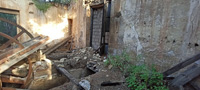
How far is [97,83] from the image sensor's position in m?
2.56

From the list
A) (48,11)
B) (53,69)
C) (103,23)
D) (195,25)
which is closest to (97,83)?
(53,69)

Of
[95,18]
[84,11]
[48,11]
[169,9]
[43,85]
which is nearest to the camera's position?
[169,9]

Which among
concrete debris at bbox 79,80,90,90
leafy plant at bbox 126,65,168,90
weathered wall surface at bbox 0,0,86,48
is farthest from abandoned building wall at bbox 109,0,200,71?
weathered wall surface at bbox 0,0,86,48

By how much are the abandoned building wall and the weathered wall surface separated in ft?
9.52

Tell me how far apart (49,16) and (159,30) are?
6.80 m

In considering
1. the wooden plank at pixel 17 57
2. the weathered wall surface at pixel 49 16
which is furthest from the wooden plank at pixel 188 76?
the weathered wall surface at pixel 49 16

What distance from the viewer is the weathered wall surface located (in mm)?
5748

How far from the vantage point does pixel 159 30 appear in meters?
2.71

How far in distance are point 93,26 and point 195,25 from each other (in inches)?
163

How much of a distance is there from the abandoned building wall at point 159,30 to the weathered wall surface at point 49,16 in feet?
9.52

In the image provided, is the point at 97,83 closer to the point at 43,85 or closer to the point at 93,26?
the point at 43,85

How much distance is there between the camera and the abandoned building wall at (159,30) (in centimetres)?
223

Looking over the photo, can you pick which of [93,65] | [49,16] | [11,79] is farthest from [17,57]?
[49,16]

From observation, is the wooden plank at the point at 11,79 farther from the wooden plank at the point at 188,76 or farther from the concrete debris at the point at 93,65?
the wooden plank at the point at 188,76
